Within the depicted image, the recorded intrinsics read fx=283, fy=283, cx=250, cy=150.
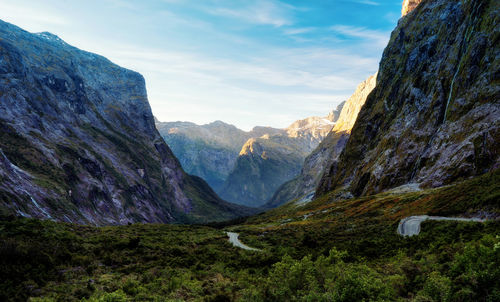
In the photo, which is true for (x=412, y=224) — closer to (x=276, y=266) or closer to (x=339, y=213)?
(x=276, y=266)

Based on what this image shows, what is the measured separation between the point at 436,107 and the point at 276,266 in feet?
366

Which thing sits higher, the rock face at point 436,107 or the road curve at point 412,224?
the rock face at point 436,107

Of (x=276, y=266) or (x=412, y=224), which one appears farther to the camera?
(x=412, y=224)

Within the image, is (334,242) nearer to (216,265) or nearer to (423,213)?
(423,213)

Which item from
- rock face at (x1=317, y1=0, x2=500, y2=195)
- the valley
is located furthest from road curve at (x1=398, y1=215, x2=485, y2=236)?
rock face at (x1=317, y1=0, x2=500, y2=195)

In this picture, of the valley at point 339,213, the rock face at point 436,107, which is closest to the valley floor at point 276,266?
the valley at point 339,213

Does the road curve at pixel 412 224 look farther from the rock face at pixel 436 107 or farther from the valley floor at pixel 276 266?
the rock face at pixel 436 107

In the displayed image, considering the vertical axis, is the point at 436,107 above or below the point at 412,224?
above

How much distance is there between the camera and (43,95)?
601ft

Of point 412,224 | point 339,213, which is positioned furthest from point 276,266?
point 339,213

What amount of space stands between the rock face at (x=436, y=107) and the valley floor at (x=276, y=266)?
1256 inches

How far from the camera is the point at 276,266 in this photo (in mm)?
32875

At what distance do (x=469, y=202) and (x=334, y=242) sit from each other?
24.6m

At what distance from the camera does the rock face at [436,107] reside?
84.6 metres
